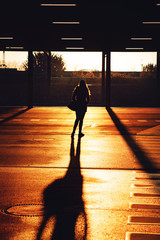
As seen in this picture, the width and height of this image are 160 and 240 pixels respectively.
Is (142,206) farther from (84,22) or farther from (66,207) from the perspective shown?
(84,22)

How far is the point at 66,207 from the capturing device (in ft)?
20.5

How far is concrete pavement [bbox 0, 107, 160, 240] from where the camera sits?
5242 mm

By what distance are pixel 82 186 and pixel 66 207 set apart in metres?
1.37

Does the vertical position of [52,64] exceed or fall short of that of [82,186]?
it exceeds it

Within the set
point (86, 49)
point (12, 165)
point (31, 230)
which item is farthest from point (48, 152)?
point (86, 49)

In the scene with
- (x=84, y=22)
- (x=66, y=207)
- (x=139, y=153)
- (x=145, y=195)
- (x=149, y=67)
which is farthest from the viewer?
(x=149, y=67)

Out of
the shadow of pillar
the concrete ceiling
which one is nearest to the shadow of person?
the shadow of pillar

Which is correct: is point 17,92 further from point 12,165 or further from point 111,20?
point 12,165

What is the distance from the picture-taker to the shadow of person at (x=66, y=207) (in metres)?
5.05

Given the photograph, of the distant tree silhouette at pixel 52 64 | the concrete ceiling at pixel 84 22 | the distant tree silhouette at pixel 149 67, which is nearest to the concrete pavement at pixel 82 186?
the concrete ceiling at pixel 84 22

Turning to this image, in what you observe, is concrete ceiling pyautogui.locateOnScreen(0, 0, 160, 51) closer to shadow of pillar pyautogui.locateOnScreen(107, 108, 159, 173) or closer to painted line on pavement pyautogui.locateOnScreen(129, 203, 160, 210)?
shadow of pillar pyautogui.locateOnScreen(107, 108, 159, 173)

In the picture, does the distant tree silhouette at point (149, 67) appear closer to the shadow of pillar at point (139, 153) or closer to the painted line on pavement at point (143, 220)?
the shadow of pillar at point (139, 153)

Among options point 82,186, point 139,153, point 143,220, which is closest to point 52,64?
point 139,153

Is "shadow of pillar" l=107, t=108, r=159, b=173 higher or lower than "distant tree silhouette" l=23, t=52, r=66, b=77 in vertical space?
lower
